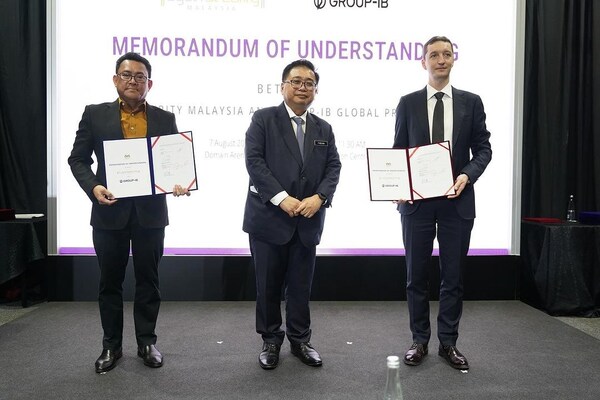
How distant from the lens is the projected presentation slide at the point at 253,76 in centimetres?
420

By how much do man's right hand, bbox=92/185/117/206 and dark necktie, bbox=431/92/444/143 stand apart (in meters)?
1.63

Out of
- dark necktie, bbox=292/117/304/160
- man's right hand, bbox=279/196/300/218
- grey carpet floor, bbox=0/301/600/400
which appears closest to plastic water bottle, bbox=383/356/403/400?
grey carpet floor, bbox=0/301/600/400

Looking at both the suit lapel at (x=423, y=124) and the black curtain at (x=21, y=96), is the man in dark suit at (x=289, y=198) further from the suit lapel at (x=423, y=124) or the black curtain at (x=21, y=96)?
the black curtain at (x=21, y=96)

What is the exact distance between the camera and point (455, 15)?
14.3 ft

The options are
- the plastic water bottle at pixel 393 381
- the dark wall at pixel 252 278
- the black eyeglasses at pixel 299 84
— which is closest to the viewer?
the plastic water bottle at pixel 393 381

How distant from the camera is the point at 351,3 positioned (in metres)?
4.30

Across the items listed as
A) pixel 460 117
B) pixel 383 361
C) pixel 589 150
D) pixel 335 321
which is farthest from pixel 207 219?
pixel 589 150

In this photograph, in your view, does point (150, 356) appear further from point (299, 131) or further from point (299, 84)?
point (299, 84)

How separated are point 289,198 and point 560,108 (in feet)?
9.68

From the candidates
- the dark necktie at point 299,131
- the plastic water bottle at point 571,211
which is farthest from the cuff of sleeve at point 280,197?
the plastic water bottle at point 571,211

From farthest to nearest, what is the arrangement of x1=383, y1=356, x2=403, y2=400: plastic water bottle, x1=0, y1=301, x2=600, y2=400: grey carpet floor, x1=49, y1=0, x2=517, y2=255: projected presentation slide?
x1=49, y1=0, x2=517, y2=255: projected presentation slide, x1=0, y1=301, x2=600, y2=400: grey carpet floor, x1=383, y1=356, x2=403, y2=400: plastic water bottle

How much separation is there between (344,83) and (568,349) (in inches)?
95.0

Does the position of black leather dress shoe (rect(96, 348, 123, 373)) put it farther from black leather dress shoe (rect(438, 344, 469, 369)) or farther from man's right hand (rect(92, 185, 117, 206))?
black leather dress shoe (rect(438, 344, 469, 369))

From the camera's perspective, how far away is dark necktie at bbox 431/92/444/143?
2.86 metres
